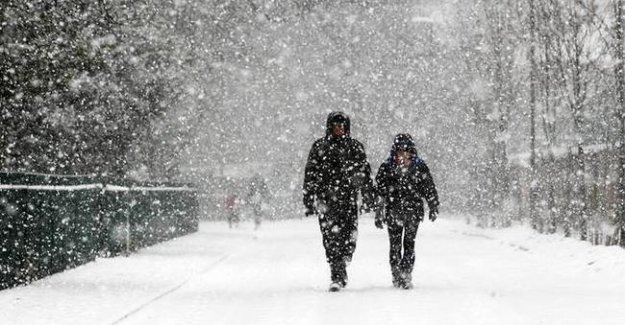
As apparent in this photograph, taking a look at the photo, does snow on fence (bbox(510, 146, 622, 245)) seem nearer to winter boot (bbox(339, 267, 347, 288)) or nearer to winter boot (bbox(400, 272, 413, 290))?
winter boot (bbox(400, 272, 413, 290))

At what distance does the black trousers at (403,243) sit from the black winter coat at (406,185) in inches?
6.2

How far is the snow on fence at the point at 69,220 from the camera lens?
516 inches

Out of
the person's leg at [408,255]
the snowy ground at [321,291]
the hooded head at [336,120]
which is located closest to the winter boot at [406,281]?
the person's leg at [408,255]

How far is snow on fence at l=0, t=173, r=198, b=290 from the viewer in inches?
516

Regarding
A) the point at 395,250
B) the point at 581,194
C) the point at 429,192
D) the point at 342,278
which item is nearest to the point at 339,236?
the point at 342,278

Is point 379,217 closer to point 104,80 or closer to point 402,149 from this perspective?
point 402,149

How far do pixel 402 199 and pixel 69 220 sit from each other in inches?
237

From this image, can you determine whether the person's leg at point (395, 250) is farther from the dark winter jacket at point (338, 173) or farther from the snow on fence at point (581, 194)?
the snow on fence at point (581, 194)

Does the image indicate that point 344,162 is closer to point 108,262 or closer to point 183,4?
Result: point 108,262

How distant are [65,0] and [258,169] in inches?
1993

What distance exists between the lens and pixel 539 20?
939 inches

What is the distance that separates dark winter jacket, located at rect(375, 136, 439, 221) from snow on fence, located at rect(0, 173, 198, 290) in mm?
4638

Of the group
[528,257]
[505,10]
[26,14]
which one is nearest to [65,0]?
[26,14]

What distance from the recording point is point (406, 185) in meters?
13.2
